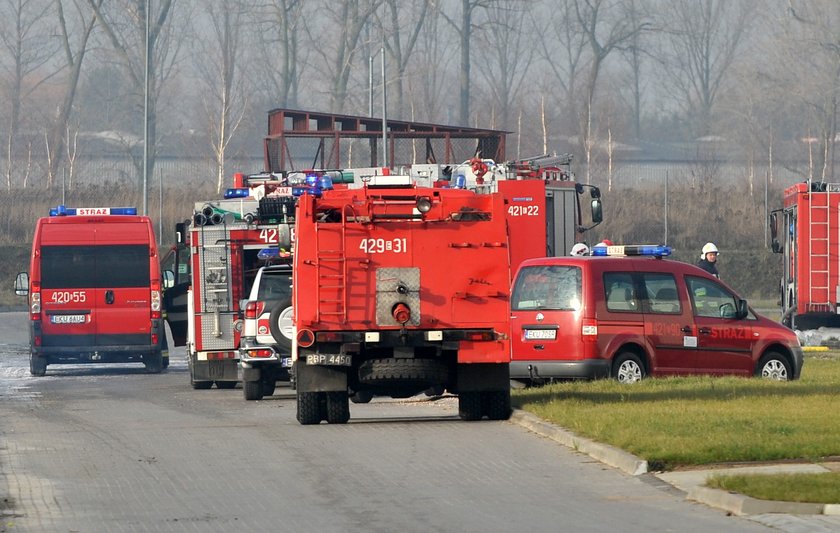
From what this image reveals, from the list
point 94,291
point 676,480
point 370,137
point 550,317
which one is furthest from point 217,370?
point 370,137

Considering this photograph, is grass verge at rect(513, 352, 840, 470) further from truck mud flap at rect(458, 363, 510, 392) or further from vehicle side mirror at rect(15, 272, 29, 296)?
vehicle side mirror at rect(15, 272, 29, 296)

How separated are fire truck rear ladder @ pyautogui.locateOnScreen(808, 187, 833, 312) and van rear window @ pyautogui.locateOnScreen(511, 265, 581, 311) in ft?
42.7

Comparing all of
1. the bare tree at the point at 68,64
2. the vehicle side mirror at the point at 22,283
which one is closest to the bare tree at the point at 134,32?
the bare tree at the point at 68,64

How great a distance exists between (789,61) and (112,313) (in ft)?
210

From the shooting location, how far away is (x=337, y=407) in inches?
627

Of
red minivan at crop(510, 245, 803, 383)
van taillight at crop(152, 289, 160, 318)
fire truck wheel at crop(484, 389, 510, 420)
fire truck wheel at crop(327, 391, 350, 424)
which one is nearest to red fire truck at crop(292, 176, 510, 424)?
fire truck wheel at crop(327, 391, 350, 424)

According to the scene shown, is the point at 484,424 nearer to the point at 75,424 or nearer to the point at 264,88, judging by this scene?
the point at 75,424

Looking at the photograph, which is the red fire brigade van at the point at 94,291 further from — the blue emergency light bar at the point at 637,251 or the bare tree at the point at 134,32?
the bare tree at the point at 134,32

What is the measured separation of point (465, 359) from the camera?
15523 millimetres

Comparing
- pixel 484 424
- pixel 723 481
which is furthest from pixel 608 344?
pixel 723 481

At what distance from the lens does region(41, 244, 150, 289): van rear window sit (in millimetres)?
27344

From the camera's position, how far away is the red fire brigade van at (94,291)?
27297 millimetres

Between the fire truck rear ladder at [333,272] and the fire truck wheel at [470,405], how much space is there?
63.3 inches

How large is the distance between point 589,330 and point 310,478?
6.97 meters
